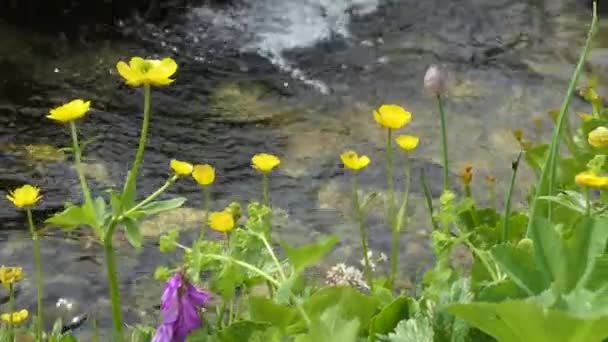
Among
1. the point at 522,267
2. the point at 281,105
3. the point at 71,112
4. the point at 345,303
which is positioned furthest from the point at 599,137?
the point at 281,105

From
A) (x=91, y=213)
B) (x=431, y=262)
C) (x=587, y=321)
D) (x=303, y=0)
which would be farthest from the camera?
(x=303, y=0)

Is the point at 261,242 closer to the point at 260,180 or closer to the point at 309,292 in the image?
the point at 309,292

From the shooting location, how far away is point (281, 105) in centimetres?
315

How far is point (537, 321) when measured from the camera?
0.91 meters

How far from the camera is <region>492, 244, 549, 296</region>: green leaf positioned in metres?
1.10

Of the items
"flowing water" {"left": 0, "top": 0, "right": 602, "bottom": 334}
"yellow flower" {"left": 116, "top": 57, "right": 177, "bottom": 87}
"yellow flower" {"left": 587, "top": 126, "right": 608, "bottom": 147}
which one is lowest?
"flowing water" {"left": 0, "top": 0, "right": 602, "bottom": 334}

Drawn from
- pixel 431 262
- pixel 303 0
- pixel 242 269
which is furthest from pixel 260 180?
pixel 303 0

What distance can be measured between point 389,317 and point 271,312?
0.43 feet

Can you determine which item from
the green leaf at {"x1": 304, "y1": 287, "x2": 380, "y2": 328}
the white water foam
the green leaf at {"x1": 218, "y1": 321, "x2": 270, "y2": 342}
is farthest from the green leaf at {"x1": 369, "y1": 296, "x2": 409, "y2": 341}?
the white water foam

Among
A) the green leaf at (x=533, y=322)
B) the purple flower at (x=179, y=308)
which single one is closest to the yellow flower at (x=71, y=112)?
the purple flower at (x=179, y=308)

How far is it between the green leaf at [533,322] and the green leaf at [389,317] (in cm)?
18

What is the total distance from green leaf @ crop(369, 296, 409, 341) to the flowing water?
923mm

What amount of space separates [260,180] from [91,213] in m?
1.52

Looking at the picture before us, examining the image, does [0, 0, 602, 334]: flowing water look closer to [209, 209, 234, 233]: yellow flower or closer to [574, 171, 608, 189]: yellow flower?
[209, 209, 234, 233]: yellow flower
